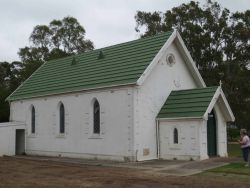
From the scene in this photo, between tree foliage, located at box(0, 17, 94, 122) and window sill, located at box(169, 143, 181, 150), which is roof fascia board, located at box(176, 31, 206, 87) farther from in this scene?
tree foliage, located at box(0, 17, 94, 122)

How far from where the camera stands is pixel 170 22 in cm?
4556

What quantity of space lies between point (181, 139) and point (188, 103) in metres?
A: 2.22

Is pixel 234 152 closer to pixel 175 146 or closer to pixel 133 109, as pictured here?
pixel 175 146

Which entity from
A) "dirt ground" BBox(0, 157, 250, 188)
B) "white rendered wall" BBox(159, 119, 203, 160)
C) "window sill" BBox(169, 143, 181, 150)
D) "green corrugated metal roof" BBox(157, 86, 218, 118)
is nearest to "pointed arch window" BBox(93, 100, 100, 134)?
"green corrugated metal roof" BBox(157, 86, 218, 118)

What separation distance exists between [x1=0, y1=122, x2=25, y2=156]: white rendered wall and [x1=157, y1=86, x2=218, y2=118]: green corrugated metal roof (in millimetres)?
13375

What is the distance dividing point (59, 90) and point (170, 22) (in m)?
19.2

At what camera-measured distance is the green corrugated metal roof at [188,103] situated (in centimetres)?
2431

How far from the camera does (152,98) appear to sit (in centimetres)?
Result: 2633

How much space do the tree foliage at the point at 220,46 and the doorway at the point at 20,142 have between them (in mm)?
19593

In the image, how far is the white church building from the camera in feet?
81.6

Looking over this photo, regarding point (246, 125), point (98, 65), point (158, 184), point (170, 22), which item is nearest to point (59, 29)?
point (170, 22)

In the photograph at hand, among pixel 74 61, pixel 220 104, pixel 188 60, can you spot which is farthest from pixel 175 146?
pixel 74 61

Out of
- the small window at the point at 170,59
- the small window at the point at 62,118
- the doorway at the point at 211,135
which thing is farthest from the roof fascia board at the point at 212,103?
the small window at the point at 62,118

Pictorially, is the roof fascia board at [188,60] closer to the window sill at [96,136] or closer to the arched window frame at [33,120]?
the window sill at [96,136]
